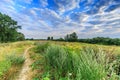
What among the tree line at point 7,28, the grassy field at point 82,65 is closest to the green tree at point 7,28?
the tree line at point 7,28

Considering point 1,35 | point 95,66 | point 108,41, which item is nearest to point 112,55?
point 95,66

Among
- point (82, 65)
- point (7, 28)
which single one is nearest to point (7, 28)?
point (7, 28)

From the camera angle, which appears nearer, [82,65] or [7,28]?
[82,65]

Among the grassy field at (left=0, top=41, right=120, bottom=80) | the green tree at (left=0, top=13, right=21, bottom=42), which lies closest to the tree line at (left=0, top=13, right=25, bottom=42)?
the green tree at (left=0, top=13, right=21, bottom=42)

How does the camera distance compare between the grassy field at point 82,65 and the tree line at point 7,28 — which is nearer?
the grassy field at point 82,65

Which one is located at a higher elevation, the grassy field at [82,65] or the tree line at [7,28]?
the tree line at [7,28]

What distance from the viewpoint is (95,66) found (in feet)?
15.3

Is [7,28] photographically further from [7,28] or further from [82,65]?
[82,65]

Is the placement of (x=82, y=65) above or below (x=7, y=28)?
below

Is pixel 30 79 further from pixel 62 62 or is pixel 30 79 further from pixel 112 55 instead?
pixel 112 55

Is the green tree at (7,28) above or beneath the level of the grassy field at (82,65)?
above

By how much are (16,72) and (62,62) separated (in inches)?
153

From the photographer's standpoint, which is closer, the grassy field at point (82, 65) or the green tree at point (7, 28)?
the grassy field at point (82, 65)

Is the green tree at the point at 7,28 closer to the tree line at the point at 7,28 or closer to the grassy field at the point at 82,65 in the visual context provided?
the tree line at the point at 7,28
